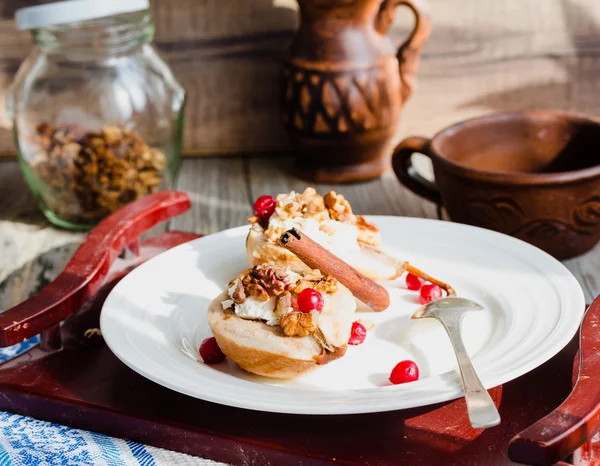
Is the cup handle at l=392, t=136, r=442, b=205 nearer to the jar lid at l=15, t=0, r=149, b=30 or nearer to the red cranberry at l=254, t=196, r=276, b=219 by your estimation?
the red cranberry at l=254, t=196, r=276, b=219

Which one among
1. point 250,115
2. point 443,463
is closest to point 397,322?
point 443,463

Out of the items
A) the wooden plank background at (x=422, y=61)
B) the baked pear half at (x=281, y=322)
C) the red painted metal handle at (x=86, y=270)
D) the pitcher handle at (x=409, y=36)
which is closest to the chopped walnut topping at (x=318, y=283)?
the baked pear half at (x=281, y=322)

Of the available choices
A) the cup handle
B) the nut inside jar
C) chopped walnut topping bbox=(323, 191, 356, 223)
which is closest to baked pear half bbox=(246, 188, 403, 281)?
chopped walnut topping bbox=(323, 191, 356, 223)

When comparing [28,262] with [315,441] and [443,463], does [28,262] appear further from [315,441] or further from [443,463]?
[443,463]

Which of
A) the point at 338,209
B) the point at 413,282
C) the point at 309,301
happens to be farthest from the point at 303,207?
the point at 309,301

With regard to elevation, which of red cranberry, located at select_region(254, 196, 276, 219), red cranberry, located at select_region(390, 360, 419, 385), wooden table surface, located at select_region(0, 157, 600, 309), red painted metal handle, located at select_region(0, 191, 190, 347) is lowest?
wooden table surface, located at select_region(0, 157, 600, 309)
